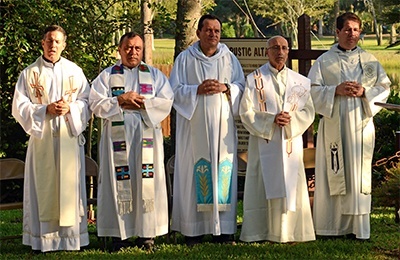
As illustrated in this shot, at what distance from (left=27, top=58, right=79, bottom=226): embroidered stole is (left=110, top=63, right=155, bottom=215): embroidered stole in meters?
0.41

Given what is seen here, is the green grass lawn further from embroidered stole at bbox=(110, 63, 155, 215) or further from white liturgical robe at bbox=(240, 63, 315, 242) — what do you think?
embroidered stole at bbox=(110, 63, 155, 215)

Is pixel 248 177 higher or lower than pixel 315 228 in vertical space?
higher

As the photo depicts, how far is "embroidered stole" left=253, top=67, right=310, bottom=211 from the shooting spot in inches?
344

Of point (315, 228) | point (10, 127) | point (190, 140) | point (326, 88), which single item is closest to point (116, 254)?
point (190, 140)

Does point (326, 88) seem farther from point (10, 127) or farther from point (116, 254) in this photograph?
point (10, 127)

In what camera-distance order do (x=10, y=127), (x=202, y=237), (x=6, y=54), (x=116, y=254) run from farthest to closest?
(x=10, y=127) → (x=6, y=54) → (x=202, y=237) → (x=116, y=254)

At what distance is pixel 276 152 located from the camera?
8773 millimetres

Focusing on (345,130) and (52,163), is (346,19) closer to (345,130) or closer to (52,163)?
(345,130)

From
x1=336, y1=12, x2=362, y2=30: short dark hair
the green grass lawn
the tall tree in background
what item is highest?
the tall tree in background

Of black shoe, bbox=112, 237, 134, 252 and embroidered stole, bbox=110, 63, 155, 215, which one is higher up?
embroidered stole, bbox=110, 63, 155, 215

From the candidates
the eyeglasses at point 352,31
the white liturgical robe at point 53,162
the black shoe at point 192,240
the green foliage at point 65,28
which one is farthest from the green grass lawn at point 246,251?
the green foliage at point 65,28

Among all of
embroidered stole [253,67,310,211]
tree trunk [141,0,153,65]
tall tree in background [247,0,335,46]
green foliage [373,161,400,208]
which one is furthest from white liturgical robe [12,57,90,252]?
tall tree in background [247,0,335,46]

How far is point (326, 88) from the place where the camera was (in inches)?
354

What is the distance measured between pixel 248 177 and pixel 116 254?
5.05 feet
